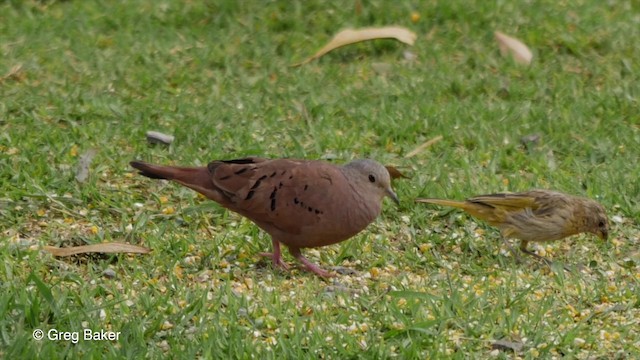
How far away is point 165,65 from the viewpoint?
9133 millimetres

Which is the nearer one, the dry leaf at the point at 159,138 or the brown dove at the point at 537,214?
the brown dove at the point at 537,214

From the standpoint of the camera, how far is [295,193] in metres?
6.14

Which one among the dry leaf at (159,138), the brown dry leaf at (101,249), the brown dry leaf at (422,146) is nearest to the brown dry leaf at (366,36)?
the brown dry leaf at (422,146)

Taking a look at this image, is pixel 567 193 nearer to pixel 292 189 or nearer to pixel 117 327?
pixel 292 189

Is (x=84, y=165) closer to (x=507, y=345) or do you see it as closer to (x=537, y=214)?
(x=537, y=214)

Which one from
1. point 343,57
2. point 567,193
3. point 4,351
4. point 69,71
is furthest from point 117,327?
point 343,57

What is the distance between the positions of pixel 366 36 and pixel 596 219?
3.38m

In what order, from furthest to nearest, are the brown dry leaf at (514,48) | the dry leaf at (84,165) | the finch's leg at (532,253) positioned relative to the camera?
the brown dry leaf at (514,48)
the dry leaf at (84,165)
the finch's leg at (532,253)

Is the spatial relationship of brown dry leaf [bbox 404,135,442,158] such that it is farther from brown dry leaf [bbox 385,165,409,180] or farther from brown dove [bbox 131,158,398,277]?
brown dove [bbox 131,158,398,277]

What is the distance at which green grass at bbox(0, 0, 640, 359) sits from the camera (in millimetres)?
5492

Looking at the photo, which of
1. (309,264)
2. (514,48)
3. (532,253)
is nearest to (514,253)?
(532,253)

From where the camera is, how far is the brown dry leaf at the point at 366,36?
938 centimetres

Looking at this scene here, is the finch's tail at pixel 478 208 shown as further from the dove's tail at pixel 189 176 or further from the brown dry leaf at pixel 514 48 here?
the brown dry leaf at pixel 514 48

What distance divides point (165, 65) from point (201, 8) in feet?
3.43
